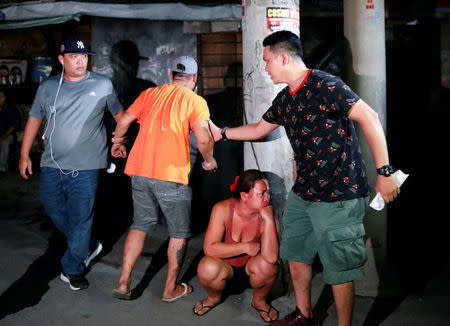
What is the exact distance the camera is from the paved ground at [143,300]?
172 inches

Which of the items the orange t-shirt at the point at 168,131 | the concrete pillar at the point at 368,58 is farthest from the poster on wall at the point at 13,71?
the concrete pillar at the point at 368,58

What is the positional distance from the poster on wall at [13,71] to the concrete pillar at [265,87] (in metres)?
6.43

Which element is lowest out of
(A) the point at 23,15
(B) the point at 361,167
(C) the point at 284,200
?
(C) the point at 284,200

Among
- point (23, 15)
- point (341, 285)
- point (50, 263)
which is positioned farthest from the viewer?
point (23, 15)

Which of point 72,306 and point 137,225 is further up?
point 137,225

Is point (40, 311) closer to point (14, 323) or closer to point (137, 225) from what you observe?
point (14, 323)

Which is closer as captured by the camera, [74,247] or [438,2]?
[74,247]

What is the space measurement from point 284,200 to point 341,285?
3.64 feet

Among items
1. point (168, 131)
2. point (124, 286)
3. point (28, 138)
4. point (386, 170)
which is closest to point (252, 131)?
point (168, 131)

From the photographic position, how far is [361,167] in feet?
A: 12.4

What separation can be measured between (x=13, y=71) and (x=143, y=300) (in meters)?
6.59

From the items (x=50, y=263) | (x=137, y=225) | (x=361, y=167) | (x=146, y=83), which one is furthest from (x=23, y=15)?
(x=361, y=167)

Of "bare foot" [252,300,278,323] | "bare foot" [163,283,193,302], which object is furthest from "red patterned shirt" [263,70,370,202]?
"bare foot" [163,283,193,302]

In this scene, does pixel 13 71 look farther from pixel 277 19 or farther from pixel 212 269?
pixel 212 269
